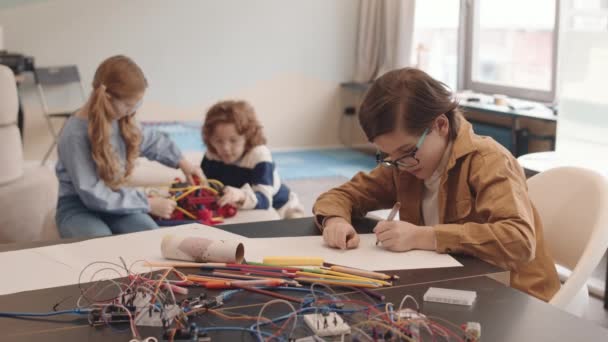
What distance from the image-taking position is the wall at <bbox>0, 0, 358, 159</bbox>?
5.47 metres

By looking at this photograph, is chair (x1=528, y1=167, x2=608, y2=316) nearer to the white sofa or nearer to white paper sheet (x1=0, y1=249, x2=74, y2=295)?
white paper sheet (x1=0, y1=249, x2=74, y2=295)

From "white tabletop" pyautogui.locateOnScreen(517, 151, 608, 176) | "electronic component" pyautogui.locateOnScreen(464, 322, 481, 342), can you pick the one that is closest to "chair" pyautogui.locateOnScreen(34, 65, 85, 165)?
"white tabletop" pyautogui.locateOnScreen(517, 151, 608, 176)

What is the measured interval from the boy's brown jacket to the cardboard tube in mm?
359

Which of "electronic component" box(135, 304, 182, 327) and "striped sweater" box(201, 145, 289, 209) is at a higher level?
"electronic component" box(135, 304, 182, 327)

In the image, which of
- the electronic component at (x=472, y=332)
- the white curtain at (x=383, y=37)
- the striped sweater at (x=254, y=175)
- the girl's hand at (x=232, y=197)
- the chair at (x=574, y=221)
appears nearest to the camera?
the electronic component at (x=472, y=332)

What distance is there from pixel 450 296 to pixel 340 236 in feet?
1.25

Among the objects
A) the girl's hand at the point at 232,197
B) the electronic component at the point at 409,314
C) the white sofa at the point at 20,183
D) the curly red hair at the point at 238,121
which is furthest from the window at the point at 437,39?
the electronic component at the point at 409,314

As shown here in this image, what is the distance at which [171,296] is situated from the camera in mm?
1211

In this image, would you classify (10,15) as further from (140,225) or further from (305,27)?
(140,225)

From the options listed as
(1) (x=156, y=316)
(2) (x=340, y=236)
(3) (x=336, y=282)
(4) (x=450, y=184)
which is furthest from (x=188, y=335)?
(4) (x=450, y=184)

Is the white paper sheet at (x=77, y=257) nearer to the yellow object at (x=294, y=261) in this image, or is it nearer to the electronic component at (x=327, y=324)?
the yellow object at (x=294, y=261)

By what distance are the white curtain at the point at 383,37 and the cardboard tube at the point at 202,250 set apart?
4539 mm

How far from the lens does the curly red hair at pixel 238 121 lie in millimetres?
2918

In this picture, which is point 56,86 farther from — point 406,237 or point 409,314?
point 409,314
